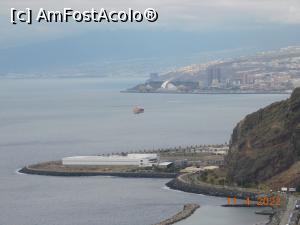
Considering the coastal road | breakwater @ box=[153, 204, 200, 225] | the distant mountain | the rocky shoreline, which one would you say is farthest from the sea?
the distant mountain

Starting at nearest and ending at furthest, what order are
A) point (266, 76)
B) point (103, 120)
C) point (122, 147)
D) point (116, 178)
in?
point (116, 178), point (122, 147), point (103, 120), point (266, 76)

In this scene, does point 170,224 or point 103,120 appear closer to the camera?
point 170,224

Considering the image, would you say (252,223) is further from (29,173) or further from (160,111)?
(160,111)

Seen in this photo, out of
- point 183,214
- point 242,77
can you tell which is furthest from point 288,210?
point 242,77

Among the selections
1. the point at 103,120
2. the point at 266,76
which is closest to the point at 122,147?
the point at 103,120

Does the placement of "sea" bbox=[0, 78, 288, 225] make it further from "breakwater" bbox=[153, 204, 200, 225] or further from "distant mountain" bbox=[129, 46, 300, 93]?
"distant mountain" bbox=[129, 46, 300, 93]

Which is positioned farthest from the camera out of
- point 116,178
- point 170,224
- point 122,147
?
point 122,147

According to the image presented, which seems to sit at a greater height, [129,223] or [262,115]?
[262,115]

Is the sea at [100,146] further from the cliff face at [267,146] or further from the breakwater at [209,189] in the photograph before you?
the cliff face at [267,146]

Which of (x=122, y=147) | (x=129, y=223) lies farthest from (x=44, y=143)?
(x=129, y=223)
